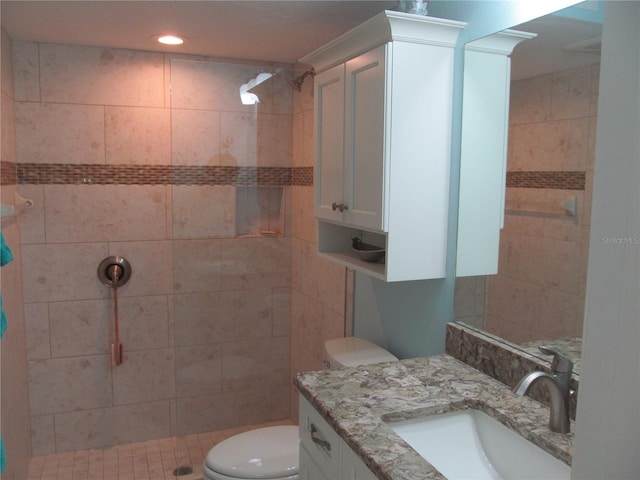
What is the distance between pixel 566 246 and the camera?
1.50 m

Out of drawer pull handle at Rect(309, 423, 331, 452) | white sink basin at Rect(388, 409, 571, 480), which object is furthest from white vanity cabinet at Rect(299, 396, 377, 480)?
white sink basin at Rect(388, 409, 571, 480)

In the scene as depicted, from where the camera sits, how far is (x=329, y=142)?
218 cm

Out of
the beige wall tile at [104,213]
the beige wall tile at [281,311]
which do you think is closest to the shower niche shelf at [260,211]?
the beige wall tile at [281,311]

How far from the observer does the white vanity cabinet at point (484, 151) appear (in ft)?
5.61

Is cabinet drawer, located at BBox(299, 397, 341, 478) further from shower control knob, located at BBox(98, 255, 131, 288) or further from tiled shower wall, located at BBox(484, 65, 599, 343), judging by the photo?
shower control knob, located at BBox(98, 255, 131, 288)

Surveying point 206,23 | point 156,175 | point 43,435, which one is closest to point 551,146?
point 206,23

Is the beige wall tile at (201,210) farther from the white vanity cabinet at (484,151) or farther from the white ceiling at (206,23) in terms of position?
the white vanity cabinet at (484,151)

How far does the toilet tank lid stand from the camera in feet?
7.16

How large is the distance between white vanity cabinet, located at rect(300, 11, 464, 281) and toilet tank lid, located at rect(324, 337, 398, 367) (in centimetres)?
41

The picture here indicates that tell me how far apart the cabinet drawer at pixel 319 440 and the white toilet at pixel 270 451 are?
0.46 meters

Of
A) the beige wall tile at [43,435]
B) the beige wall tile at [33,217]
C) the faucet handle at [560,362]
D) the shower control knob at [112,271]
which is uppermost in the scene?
the beige wall tile at [33,217]

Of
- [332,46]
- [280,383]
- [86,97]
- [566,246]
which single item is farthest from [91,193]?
[566,246]

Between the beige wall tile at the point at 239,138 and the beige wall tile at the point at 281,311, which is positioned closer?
the beige wall tile at the point at 239,138

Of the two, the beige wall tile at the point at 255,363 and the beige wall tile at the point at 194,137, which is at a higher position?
the beige wall tile at the point at 194,137
